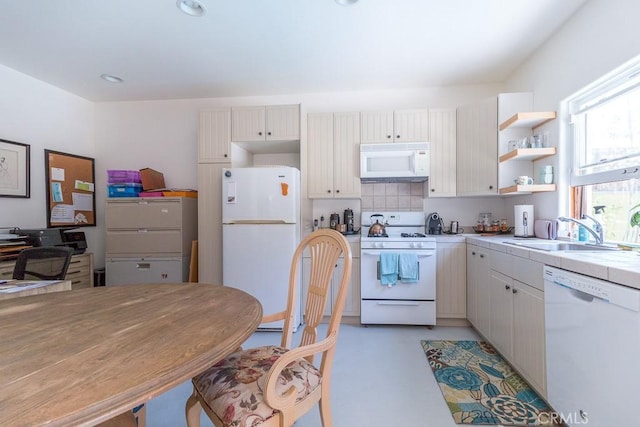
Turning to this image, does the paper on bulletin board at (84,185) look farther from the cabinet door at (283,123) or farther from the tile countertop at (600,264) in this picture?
the tile countertop at (600,264)

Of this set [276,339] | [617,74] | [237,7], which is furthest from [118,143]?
[617,74]

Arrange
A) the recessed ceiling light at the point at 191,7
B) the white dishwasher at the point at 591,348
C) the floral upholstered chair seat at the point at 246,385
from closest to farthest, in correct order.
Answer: the floral upholstered chair seat at the point at 246,385 → the white dishwasher at the point at 591,348 → the recessed ceiling light at the point at 191,7

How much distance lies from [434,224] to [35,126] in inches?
171

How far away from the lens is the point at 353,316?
9.53 ft

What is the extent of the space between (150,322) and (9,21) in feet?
8.97

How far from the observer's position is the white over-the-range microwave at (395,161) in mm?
2908

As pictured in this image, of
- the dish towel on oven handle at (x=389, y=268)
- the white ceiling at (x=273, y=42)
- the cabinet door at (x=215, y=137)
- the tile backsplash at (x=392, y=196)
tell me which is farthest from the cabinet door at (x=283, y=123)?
Result: the dish towel on oven handle at (x=389, y=268)

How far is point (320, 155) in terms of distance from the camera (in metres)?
3.06

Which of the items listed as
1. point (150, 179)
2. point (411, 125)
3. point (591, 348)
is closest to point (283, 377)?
point (591, 348)

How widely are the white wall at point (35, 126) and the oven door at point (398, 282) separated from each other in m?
3.41

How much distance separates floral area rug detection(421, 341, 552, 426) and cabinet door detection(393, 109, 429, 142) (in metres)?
2.03

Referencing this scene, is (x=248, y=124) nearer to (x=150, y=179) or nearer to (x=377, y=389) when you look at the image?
(x=150, y=179)

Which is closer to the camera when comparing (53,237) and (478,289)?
(478,289)

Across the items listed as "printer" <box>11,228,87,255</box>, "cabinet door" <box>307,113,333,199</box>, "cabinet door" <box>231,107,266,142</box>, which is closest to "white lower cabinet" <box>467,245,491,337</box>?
"cabinet door" <box>307,113,333,199</box>
